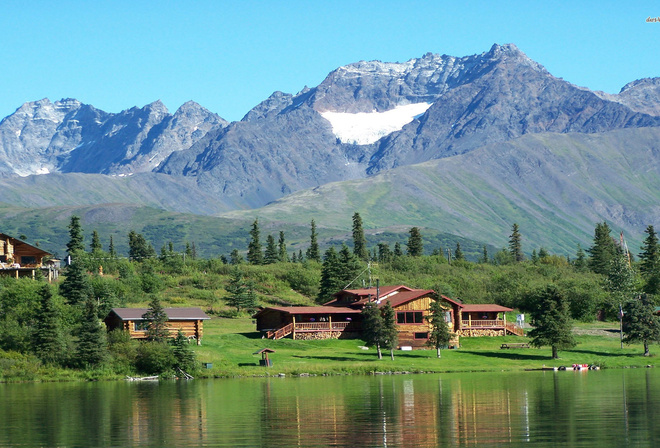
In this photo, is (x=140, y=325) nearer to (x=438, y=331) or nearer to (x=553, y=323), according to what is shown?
(x=438, y=331)

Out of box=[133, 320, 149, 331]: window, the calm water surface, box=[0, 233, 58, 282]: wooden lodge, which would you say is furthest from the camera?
box=[0, 233, 58, 282]: wooden lodge

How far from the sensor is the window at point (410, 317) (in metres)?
115

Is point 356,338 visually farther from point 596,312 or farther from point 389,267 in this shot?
point 389,267

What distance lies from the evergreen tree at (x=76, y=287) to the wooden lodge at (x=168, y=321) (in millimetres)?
8344

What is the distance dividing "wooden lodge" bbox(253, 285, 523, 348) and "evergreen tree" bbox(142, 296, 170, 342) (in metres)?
17.2

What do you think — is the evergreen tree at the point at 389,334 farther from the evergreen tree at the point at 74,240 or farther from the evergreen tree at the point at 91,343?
the evergreen tree at the point at 74,240

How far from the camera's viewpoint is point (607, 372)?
92062mm

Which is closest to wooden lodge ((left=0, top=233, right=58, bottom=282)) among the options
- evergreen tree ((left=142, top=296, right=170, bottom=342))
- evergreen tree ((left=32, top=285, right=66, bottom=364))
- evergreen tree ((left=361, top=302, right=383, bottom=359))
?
evergreen tree ((left=142, top=296, right=170, bottom=342))

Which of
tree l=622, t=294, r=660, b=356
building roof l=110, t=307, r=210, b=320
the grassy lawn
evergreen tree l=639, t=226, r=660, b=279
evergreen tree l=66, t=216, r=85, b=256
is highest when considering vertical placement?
evergreen tree l=66, t=216, r=85, b=256

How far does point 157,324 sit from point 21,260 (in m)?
46.9

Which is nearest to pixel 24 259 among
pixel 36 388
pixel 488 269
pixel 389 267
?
pixel 36 388

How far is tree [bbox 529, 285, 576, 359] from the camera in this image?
101 m

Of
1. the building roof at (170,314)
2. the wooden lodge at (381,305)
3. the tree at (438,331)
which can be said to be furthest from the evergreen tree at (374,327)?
the building roof at (170,314)

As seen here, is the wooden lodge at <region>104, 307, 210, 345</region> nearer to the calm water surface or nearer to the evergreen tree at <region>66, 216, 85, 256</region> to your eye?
the calm water surface
